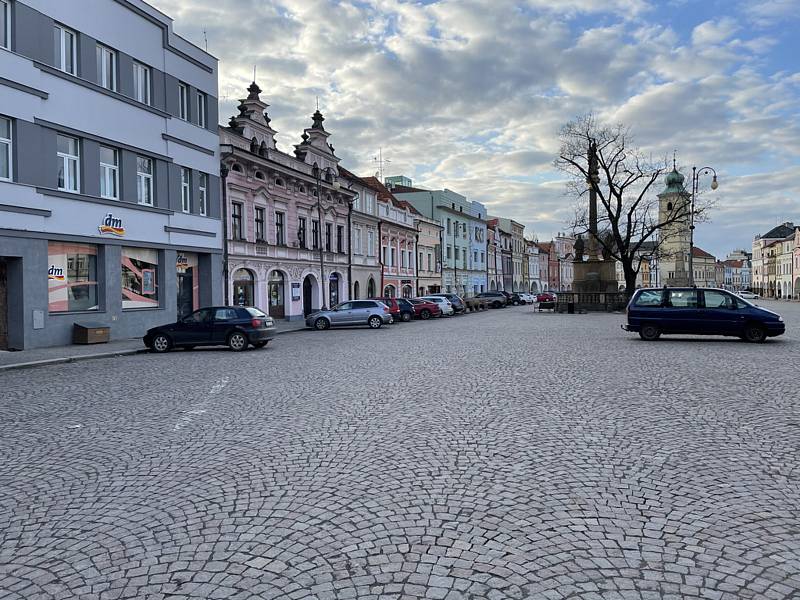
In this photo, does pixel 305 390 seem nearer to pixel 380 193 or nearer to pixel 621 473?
pixel 621 473

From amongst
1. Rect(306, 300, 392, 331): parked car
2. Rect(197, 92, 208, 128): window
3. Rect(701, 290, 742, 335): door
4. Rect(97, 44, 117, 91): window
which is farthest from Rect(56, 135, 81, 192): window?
Rect(701, 290, 742, 335): door

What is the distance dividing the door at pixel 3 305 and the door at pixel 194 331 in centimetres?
507

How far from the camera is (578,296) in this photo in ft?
170

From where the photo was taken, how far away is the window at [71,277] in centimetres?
2155

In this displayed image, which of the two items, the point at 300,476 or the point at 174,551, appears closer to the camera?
the point at 174,551

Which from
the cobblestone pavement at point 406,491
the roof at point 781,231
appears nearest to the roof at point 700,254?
the roof at point 781,231

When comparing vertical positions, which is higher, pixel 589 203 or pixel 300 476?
pixel 589 203

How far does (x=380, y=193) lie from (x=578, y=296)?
17.9 meters

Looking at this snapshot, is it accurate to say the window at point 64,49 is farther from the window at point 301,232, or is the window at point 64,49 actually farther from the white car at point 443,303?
the white car at point 443,303

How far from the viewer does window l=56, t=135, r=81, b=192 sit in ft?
71.3

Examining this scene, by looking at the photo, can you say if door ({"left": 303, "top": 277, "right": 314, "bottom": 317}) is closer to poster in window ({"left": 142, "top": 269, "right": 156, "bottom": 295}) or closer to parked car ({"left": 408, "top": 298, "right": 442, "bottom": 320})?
parked car ({"left": 408, "top": 298, "right": 442, "bottom": 320})

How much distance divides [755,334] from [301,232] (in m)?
26.5

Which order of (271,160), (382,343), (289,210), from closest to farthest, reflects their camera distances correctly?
(382,343)
(271,160)
(289,210)

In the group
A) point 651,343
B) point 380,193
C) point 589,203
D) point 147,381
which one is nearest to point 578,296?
point 589,203
